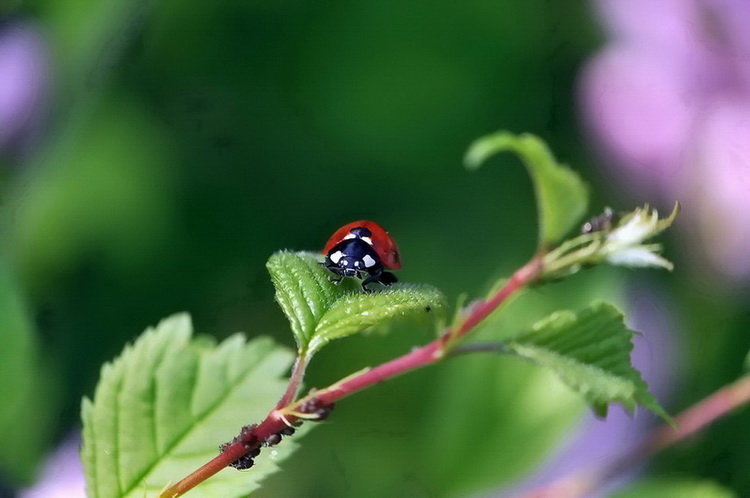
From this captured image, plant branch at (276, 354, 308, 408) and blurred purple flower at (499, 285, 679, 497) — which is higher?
blurred purple flower at (499, 285, 679, 497)

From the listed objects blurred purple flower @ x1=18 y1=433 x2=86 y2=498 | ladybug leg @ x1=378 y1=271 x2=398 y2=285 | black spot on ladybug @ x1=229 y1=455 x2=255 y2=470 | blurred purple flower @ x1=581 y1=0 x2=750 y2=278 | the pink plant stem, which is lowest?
black spot on ladybug @ x1=229 y1=455 x2=255 y2=470

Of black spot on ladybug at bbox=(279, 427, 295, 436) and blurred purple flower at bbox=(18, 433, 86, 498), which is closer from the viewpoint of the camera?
black spot on ladybug at bbox=(279, 427, 295, 436)

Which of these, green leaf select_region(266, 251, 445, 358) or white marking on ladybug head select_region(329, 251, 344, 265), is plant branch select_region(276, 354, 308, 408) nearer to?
green leaf select_region(266, 251, 445, 358)

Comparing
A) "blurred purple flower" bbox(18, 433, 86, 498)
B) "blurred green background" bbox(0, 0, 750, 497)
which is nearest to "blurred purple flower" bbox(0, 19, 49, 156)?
"blurred green background" bbox(0, 0, 750, 497)

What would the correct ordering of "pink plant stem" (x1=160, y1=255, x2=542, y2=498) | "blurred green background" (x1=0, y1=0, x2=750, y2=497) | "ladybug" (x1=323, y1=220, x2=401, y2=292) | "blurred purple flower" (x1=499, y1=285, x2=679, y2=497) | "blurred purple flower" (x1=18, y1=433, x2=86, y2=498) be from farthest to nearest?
"blurred green background" (x1=0, y1=0, x2=750, y2=497), "blurred purple flower" (x1=499, y1=285, x2=679, y2=497), "blurred purple flower" (x1=18, y1=433, x2=86, y2=498), "ladybug" (x1=323, y1=220, x2=401, y2=292), "pink plant stem" (x1=160, y1=255, x2=542, y2=498)

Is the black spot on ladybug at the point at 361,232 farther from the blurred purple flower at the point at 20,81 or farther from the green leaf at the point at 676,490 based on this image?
the blurred purple flower at the point at 20,81

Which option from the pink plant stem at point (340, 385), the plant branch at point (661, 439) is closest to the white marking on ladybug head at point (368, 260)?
the pink plant stem at point (340, 385)

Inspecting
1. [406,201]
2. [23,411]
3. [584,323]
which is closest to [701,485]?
[584,323]

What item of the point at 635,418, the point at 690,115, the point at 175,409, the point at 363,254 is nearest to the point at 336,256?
the point at 363,254
